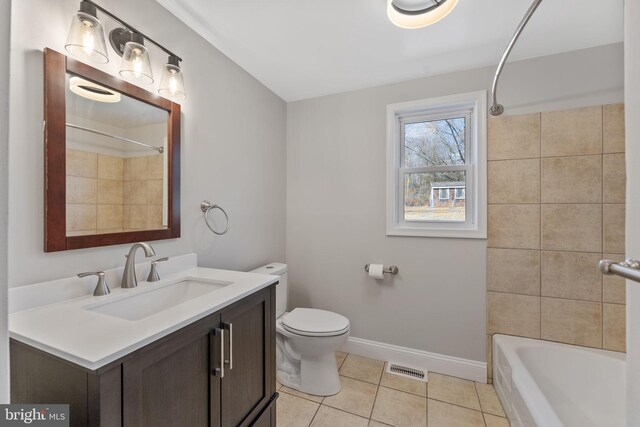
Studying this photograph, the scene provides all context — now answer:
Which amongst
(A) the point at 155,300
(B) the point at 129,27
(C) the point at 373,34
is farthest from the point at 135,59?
(C) the point at 373,34

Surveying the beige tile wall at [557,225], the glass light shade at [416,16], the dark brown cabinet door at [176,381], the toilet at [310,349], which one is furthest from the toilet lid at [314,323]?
the glass light shade at [416,16]

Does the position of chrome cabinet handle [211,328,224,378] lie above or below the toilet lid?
above

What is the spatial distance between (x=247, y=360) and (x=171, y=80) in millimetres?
1362

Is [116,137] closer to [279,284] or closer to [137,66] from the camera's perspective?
[137,66]

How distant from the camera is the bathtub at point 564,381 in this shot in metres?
1.41

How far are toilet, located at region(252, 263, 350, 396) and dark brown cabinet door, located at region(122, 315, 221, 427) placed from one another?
79 cm

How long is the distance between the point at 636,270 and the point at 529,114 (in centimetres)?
150

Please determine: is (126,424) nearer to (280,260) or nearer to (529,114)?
(280,260)

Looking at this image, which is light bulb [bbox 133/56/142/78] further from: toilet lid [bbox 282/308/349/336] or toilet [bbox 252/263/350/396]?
toilet lid [bbox 282/308/349/336]

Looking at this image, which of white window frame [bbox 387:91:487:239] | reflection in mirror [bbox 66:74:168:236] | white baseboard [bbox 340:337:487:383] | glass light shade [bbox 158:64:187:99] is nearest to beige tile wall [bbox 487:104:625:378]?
white window frame [bbox 387:91:487:239]

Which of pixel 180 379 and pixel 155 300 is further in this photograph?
pixel 155 300

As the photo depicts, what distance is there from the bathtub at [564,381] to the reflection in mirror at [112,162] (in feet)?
6.61

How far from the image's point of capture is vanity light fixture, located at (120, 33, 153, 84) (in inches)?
44.8

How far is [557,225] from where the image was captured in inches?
67.0
